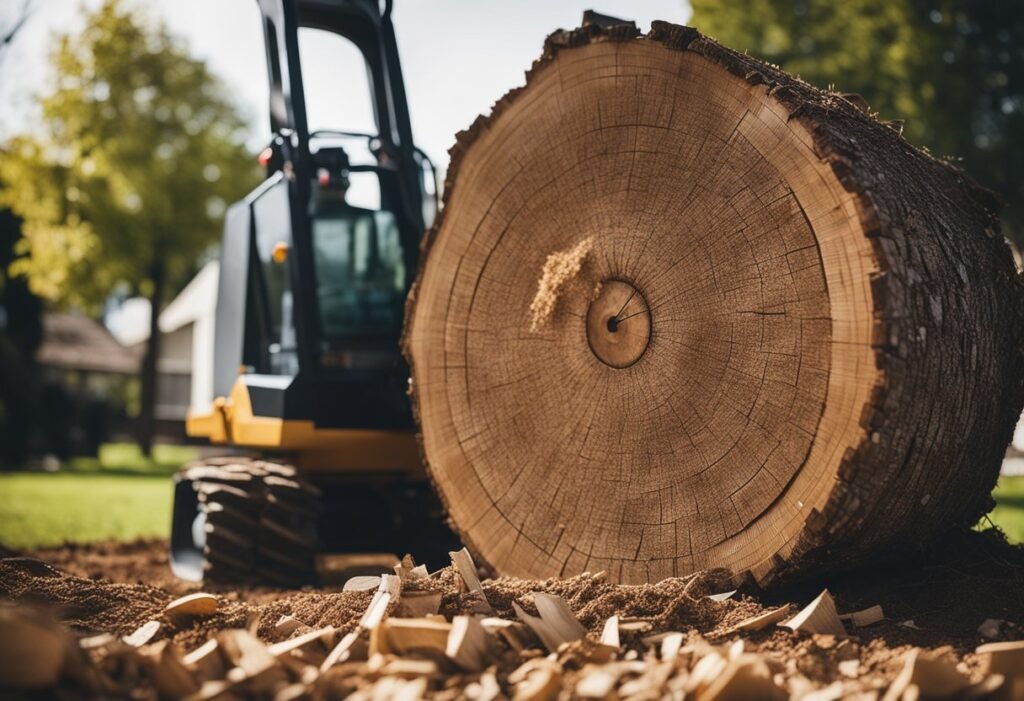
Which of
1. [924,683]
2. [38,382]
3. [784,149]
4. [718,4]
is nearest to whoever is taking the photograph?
[924,683]

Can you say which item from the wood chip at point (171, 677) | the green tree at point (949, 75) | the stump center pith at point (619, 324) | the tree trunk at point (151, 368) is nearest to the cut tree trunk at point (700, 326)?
the stump center pith at point (619, 324)

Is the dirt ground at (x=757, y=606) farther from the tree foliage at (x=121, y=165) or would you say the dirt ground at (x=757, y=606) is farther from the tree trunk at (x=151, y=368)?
the tree trunk at (x=151, y=368)

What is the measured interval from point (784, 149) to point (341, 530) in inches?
155

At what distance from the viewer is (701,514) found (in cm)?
369

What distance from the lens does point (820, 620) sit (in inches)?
127

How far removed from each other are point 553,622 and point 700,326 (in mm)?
1247

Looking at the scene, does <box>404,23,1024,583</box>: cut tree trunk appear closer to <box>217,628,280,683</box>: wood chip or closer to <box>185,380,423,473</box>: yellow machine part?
<box>185,380,423,473</box>: yellow machine part

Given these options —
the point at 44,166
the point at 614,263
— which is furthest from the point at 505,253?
the point at 44,166

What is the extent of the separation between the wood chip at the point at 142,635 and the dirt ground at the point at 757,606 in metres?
0.09

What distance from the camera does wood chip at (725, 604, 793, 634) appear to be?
10.6 ft

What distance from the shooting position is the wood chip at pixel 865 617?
342cm

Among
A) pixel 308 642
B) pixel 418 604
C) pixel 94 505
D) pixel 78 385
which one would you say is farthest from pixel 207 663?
pixel 78 385

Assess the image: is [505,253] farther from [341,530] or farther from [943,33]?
[943,33]

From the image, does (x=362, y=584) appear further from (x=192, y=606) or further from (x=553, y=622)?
(x=553, y=622)
